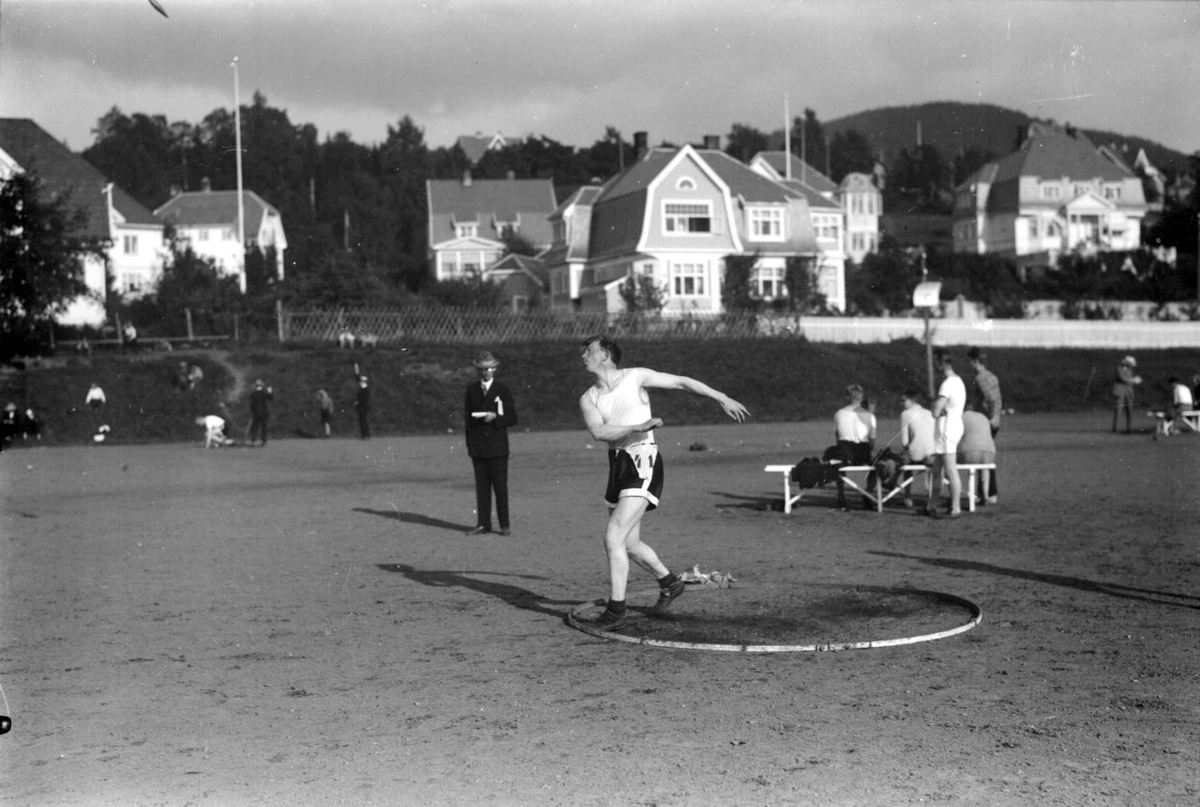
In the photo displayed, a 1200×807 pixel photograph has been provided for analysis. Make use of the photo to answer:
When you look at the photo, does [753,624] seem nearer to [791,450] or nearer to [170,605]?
[170,605]

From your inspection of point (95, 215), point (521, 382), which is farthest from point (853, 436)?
point (95, 215)

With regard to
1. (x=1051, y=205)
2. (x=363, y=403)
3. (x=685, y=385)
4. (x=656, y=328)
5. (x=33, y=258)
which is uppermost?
(x=1051, y=205)

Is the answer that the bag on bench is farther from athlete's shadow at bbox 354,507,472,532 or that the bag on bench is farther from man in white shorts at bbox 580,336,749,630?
man in white shorts at bbox 580,336,749,630

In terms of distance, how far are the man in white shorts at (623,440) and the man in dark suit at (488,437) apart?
5811mm

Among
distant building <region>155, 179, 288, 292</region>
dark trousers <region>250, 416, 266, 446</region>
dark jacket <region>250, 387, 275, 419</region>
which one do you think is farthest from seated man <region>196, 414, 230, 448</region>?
distant building <region>155, 179, 288, 292</region>

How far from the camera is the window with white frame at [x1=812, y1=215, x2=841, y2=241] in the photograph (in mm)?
67156

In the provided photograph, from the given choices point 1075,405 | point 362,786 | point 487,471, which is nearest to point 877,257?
point 1075,405

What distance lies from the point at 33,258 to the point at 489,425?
19.5 meters

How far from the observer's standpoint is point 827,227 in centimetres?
6838

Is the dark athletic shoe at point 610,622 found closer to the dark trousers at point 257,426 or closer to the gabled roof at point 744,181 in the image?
the dark trousers at point 257,426

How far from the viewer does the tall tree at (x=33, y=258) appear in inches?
1019

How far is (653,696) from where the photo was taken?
711cm

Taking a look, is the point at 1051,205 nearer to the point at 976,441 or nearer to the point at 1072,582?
the point at 976,441

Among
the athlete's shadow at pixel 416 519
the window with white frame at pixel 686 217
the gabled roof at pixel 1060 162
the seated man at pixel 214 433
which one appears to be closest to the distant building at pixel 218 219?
the window with white frame at pixel 686 217
